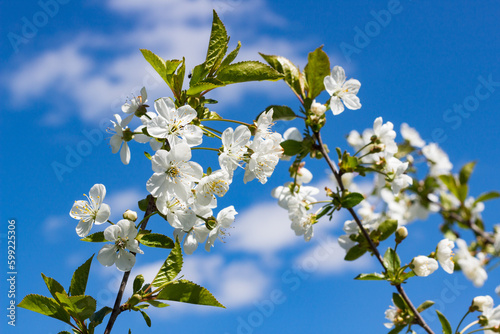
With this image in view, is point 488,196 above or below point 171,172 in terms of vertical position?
above

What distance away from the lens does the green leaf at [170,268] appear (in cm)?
149

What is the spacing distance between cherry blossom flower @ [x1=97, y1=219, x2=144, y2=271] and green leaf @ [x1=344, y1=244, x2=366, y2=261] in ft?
3.55

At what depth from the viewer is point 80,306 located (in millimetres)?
1427

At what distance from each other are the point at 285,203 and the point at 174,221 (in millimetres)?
854

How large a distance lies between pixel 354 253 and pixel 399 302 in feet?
1.01

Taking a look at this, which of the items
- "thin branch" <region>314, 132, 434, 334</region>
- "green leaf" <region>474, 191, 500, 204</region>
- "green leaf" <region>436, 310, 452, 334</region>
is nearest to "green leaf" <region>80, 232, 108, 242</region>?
"thin branch" <region>314, 132, 434, 334</region>

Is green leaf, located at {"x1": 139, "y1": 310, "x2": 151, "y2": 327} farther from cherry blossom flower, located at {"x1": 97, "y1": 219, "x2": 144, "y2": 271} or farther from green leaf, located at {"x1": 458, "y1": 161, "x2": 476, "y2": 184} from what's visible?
green leaf, located at {"x1": 458, "y1": 161, "x2": 476, "y2": 184}

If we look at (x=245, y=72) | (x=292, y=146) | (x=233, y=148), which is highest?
(x=245, y=72)

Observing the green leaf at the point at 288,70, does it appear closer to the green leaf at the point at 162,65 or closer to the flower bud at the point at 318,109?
the flower bud at the point at 318,109

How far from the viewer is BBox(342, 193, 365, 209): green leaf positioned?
194cm

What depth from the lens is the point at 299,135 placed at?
6.68ft

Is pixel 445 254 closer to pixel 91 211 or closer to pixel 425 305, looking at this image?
pixel 425 305

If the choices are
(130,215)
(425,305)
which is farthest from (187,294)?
(425,305)

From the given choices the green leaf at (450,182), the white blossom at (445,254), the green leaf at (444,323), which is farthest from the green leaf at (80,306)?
the green leaf at (450,182)
